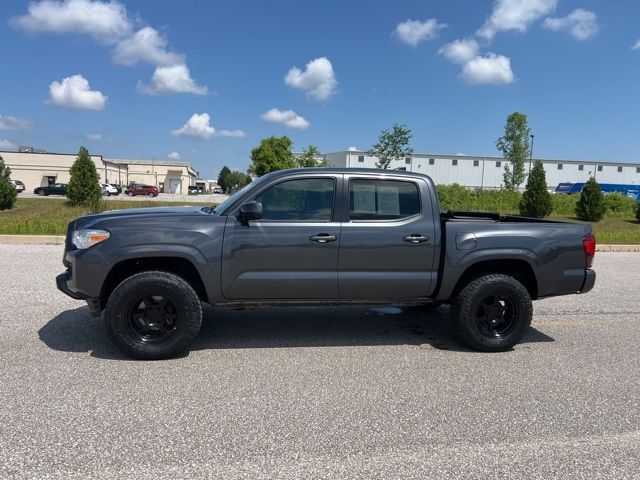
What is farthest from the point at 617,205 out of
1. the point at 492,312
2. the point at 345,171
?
the point at 345,171

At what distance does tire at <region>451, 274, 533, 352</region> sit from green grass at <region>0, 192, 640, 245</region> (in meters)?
Result: 10.0

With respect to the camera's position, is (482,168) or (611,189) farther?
(482,168)

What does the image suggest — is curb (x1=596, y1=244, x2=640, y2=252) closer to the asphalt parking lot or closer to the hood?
the asphalt parking lot

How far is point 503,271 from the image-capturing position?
525cm

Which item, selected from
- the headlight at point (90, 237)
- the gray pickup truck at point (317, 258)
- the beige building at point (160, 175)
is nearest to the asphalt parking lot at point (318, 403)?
the gray pickup truck at point (317, 258)

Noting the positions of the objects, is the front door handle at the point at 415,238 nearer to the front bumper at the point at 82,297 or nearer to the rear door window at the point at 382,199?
the rear door window at the point at 382,199

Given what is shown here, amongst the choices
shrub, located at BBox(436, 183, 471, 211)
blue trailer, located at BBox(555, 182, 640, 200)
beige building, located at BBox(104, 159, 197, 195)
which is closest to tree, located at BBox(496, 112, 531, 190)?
blue trailer, located at BBox(555, 182, 640, 200)

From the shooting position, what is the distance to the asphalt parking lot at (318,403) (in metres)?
2.90

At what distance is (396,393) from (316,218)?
1.81m

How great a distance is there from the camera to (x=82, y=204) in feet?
80.1

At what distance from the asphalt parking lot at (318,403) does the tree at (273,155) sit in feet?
138

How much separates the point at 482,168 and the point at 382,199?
286 feet

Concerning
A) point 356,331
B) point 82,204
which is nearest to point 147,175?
point 82,204

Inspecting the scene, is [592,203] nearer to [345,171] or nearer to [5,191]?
[345,171]
